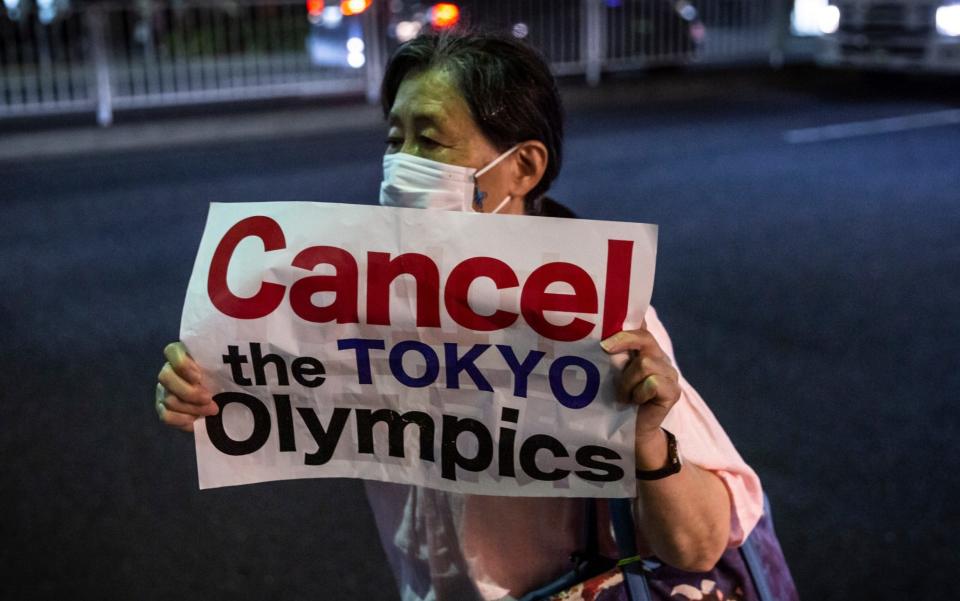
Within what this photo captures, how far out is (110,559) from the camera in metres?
3.83

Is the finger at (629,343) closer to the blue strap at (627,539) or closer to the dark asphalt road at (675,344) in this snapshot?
the blue strap at (627,539)

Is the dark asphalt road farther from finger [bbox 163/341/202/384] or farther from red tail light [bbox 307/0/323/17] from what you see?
red tail light [bbox 307/0/323/17]

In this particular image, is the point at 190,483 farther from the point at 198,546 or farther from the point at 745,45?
the point at 745,45

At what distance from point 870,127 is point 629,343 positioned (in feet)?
41.3

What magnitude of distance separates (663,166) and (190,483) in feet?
24.2

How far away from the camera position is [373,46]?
1484cm

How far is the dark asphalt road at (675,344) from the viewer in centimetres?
387

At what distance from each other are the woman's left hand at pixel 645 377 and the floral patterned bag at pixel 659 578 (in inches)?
7.9

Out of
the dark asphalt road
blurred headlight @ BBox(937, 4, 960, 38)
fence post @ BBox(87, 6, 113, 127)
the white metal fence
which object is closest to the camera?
the dark asphalt road

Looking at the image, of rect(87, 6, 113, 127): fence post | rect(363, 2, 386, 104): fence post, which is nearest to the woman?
rect(87, 6, 113, 127): fence post

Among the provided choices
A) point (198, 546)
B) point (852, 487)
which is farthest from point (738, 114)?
point (198, 546)

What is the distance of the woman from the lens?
1753 millimetres

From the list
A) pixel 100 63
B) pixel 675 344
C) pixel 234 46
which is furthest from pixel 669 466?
pixel 234 46

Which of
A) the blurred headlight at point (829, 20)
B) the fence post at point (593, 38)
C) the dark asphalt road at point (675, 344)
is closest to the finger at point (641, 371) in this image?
the dark asphalt road at point (675, 344)
